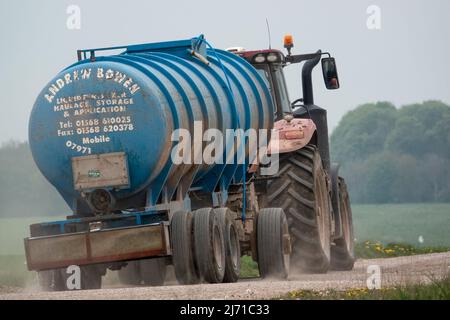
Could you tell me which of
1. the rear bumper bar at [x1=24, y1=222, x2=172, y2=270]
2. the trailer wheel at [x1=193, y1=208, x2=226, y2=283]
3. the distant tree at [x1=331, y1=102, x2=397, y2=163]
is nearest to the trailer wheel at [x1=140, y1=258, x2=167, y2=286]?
the trailer wheel at [x1=193, y1=208, x2=226, y2=283]

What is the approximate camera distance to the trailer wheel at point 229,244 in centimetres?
1622

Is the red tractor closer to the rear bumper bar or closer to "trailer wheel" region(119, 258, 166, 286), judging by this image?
"trailer wheel" region(119, 258, 166, 286)

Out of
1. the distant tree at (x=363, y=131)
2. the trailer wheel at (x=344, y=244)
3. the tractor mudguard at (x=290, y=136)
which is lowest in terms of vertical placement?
the distant tree at (x=363, y=131)

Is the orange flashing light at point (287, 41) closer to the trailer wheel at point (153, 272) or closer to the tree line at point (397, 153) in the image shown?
the trailer wheel at point (153, 272)

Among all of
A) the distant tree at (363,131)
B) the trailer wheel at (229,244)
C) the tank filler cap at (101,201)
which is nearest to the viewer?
the tank filler cap at (101,201)

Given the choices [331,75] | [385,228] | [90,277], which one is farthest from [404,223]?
[90,277]

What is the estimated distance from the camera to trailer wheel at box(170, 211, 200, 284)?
15.3 meters

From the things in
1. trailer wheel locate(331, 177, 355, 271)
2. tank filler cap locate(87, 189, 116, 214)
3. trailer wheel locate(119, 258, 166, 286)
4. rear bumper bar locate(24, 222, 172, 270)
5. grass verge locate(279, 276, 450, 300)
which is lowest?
trailer wheel locate(331, 177, 355, 271)

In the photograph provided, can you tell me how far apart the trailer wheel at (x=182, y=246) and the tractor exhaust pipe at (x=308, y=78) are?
554 centimetres

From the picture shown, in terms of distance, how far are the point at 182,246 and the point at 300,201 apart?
10.3 feet

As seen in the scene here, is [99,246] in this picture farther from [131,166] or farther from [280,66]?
[280,66]

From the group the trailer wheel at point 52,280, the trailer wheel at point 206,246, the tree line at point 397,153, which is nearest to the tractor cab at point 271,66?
the trailer wheel at point 206,246

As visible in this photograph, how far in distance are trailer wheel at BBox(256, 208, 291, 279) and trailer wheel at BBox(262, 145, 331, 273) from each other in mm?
806

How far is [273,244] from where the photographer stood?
671 inches
